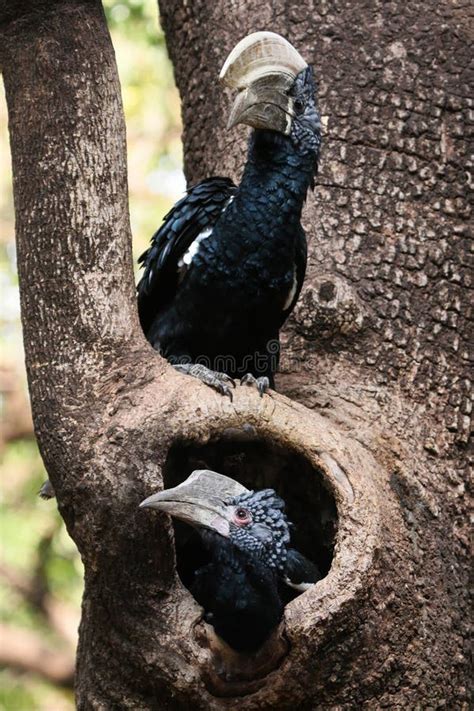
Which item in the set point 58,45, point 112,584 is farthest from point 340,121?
point 112,584

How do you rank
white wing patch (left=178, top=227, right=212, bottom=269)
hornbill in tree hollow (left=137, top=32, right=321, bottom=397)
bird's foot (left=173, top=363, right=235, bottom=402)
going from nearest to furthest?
bird's foot (left=173, top=363, right=235, bottom=402) → hornbill in tree hollow (left=137, top=32, right=321, bottom=397) → white wing patch (left=178, top=227, right=212, bottom=269)

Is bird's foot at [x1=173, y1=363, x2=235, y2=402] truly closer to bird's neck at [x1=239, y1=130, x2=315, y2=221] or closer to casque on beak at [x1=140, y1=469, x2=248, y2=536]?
casque on beak at [x1=140, y1=469, x2=248, y2=536]

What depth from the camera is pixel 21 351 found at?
805 cm

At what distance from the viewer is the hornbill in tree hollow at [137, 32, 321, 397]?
3.65 meters

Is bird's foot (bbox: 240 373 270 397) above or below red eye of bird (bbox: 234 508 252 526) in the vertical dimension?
above

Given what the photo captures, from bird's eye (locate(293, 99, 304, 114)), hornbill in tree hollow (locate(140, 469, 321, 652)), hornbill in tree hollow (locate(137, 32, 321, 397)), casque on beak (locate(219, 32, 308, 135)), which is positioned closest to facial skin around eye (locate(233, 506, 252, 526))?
hornbill in tree hollow (locate(140, 469, 321, 652))

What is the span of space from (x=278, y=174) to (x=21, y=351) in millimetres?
4786

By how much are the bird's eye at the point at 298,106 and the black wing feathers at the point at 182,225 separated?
0.38 m

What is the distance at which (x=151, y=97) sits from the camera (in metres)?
8.84

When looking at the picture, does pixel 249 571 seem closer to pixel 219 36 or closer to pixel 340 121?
pixel 340 121

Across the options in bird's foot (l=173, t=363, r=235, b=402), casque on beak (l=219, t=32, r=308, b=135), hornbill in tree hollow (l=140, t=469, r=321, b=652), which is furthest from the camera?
casque on beak (l=219, t=32, r=308, b=135)

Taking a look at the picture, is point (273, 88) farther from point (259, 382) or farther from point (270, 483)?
point (270, 483)

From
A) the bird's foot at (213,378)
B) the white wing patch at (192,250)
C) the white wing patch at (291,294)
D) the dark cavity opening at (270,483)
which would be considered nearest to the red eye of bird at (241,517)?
the dark cavity opening at (270,483)

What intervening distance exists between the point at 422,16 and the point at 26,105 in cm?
178
